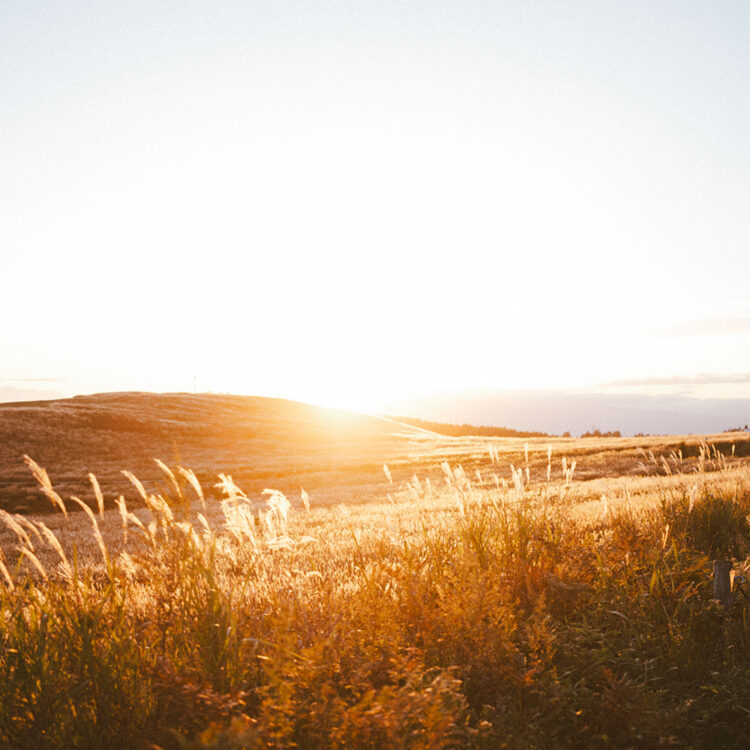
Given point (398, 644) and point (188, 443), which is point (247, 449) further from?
point (398, 644)

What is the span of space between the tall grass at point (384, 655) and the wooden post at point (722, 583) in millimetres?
125

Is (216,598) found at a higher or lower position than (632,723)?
higher

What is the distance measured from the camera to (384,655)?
4465 millimetres

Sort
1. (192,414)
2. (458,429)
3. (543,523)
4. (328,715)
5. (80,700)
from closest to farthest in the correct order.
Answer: (328,715) → (80,700) → (543,523) → (192,414) → (458,429)

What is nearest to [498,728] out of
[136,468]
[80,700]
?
[80,700]

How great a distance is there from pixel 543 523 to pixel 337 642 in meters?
3.07

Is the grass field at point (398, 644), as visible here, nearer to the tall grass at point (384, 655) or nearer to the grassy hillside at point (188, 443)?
the tall grass at point (384, 655)

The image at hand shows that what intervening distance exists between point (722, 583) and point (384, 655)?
311 cm

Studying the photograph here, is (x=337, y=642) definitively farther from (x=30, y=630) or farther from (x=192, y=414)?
(x=192, y=414)

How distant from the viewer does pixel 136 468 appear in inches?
1695

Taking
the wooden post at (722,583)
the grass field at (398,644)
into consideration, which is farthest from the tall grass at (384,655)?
the wooden post at (722,583)

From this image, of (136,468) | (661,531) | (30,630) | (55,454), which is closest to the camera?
(30,630)

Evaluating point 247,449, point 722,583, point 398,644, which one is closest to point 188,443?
point 247,449

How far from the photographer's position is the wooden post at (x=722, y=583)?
197 inches
